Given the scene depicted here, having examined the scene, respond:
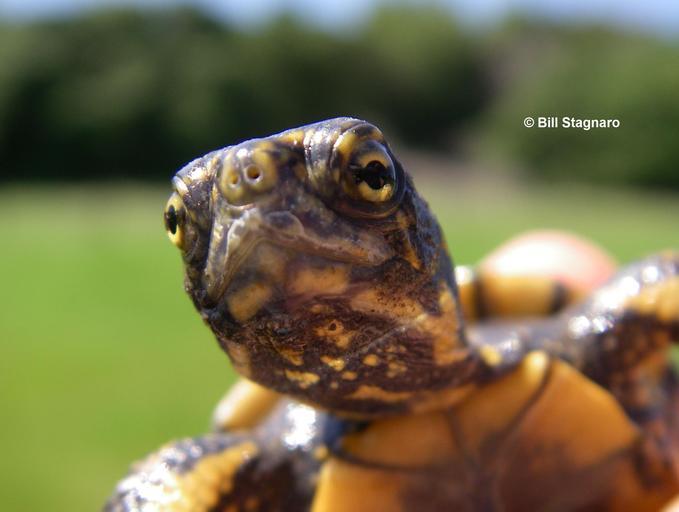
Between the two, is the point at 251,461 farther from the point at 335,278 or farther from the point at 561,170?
Result: the point at 561,170

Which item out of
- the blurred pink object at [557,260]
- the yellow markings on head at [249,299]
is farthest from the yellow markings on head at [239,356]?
the blurred pink object at [557,260]

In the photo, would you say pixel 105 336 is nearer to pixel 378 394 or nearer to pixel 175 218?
pixel 378 394

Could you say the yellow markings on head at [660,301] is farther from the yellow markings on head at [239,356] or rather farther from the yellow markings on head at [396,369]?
the yellow markings on head at [239,356]

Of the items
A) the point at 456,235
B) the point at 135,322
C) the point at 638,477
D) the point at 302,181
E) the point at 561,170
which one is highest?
the point at 302,181

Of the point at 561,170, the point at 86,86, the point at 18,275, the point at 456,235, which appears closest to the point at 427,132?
the point at 561,170

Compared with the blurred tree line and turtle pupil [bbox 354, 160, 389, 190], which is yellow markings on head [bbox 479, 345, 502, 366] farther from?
the blurred tree line

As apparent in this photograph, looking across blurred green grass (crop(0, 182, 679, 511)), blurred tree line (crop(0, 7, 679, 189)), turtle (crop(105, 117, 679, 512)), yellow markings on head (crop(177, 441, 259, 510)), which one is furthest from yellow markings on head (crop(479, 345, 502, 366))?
blurred tree line (crop(0, 7, 679, 189))

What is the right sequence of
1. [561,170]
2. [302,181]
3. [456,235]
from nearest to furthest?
[302,181], [456,235], [561,170]
